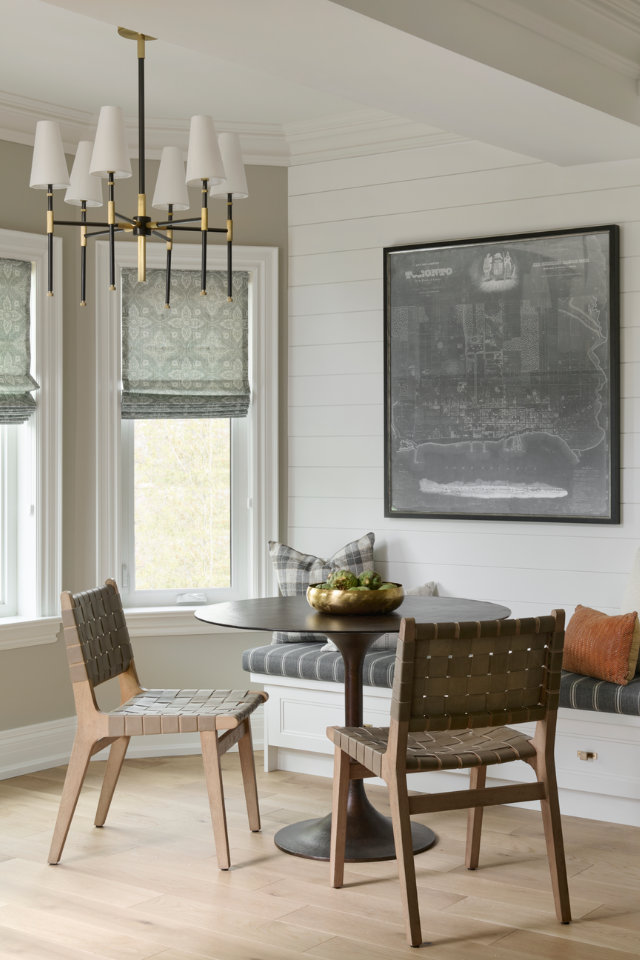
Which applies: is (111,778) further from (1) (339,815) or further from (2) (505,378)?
(2) (505,378)

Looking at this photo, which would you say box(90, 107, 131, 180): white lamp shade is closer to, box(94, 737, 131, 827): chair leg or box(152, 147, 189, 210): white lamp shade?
box(152, 147, 189, 210): white lamp shade

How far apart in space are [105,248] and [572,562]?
8.36 ft

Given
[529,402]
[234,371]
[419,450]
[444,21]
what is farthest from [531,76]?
[234,371]

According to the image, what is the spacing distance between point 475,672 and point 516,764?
136 cm

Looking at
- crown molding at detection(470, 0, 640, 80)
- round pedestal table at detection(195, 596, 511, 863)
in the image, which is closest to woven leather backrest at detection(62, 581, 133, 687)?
round pedestal table at detection(195, 596, 511, 863)

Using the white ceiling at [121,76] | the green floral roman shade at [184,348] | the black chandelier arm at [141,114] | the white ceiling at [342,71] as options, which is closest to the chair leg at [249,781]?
the green floral roman shade at [184,348]

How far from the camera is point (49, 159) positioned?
10.9ft

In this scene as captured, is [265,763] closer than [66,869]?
No

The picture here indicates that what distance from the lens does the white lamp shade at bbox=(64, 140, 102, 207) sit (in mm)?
3527

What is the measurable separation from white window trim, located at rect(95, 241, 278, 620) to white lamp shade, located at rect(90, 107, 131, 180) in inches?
58.8

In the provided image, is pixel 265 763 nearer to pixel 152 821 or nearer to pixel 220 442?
pixel 152 821

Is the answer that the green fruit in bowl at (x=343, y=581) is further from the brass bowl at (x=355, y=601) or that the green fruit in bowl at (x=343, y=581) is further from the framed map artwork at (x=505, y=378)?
the framed map artwork at (x=505, y=378)

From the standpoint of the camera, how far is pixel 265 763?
4461 mm

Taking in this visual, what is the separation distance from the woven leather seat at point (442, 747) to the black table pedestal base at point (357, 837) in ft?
1.54
